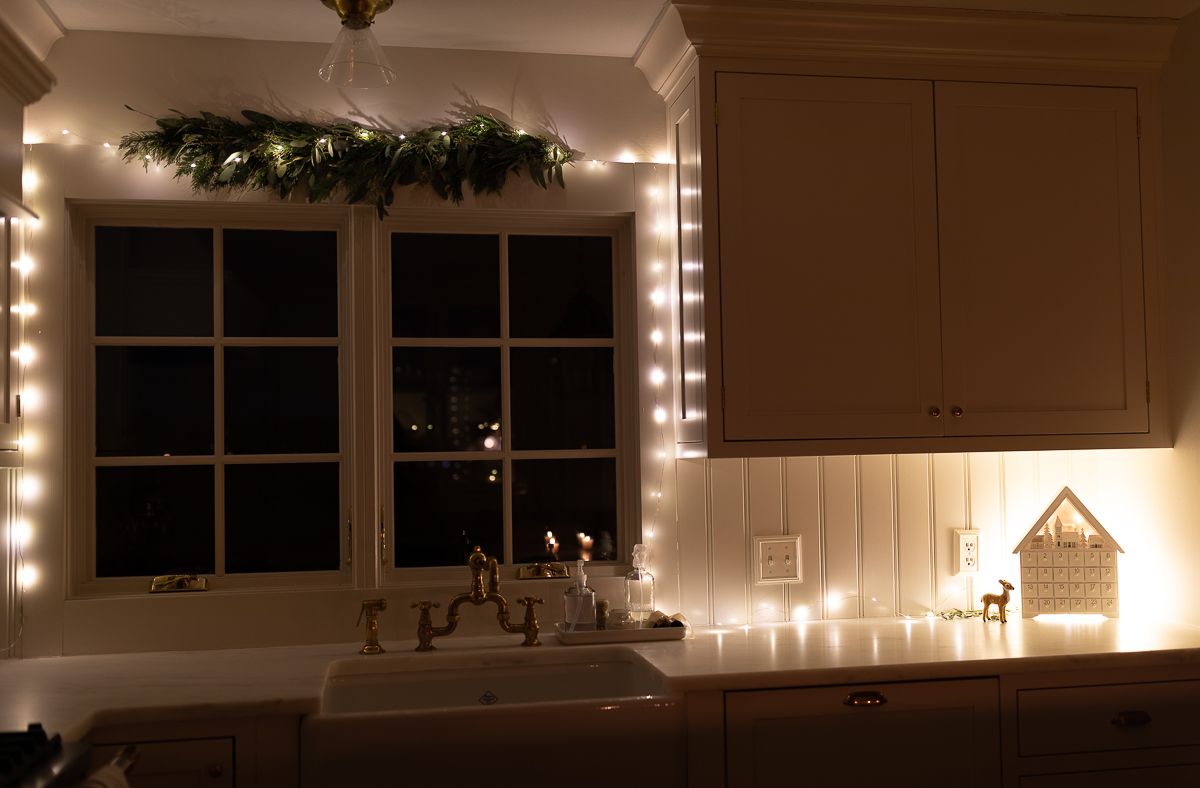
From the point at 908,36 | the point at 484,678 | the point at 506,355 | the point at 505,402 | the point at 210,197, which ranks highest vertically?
the point at 908,36

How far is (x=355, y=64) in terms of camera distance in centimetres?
221

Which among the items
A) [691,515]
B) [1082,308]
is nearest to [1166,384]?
[1082,308]

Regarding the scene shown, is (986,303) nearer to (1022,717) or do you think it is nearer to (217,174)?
(1022,717)

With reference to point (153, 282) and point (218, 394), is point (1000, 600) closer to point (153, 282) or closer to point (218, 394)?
point (218, 394)

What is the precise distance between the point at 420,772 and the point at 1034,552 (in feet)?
5.60

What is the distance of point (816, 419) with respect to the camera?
8.38 feet

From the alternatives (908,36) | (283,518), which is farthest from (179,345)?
(908,36)

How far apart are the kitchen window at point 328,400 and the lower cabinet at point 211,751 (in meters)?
0.69

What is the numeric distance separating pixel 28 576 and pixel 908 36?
8.19 ft

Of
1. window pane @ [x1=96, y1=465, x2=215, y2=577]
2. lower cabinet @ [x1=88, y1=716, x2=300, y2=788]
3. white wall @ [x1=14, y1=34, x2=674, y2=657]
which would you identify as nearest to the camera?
lower cabinet @ [x1=88, y1=716, x2=300, y2=788]

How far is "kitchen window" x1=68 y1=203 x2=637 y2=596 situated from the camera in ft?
8.92

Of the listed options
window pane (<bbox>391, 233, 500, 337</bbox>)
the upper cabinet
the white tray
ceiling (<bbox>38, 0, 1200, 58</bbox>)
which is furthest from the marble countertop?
ceiling (<bbox>38, 0, 1200, 58</bbox>)

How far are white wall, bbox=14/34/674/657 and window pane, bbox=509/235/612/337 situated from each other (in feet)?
0.46

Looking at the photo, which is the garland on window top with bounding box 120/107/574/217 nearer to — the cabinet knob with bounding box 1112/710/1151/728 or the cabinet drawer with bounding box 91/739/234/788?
the cabinet drawer with bounding box 91/739/234/788
